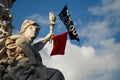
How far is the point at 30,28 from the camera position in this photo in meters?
14.0

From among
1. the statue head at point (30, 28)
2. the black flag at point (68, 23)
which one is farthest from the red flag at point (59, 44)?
the statue head at point (30, 28)

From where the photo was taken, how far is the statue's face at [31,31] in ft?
45.5

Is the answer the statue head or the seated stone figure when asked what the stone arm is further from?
the statue head

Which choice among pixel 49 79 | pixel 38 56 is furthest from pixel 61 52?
pixel 49 79

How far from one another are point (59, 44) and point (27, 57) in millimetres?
2570

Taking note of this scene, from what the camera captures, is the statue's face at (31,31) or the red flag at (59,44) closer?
the statue's face at (31,31)

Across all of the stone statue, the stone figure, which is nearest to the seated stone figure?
the stone statue

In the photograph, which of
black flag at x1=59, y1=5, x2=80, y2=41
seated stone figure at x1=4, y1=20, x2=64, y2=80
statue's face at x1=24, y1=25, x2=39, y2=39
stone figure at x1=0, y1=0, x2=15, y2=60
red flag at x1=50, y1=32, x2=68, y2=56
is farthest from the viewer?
black flag at x1=59, y1=5, x2=80, y2=41

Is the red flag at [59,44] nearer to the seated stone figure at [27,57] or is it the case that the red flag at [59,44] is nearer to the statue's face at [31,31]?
the seated stone figure at [27,57]

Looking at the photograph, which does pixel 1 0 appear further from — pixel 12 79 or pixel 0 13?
pixel 12 79

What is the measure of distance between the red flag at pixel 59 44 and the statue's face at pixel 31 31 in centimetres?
123

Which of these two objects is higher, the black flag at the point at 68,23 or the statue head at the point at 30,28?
the black flag at the point at 68,23

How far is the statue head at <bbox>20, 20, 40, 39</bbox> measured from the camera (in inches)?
547

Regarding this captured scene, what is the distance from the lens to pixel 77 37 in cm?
1572
